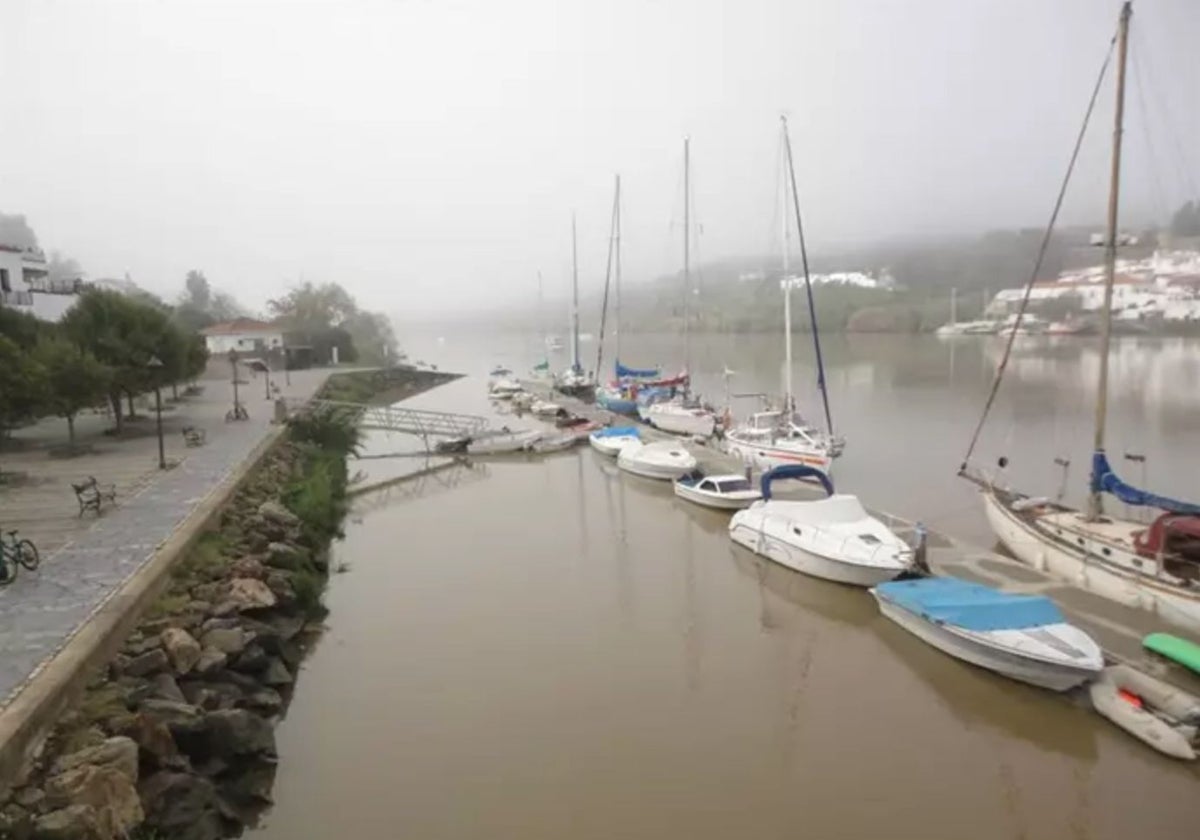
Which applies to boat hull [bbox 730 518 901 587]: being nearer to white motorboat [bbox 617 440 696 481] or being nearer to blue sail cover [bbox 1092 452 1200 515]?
blue sail cover [bbox 1092 452 1200 515]

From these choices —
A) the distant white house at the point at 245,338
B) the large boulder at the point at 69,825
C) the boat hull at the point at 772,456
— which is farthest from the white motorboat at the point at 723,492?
the distant white house at the point at 245,338

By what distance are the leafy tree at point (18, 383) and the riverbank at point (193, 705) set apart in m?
6.59

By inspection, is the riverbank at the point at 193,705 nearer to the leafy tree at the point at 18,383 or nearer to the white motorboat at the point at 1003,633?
the leafy tree at the point at 18,383

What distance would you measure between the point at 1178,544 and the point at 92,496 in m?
20.8

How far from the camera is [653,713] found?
11477 mm

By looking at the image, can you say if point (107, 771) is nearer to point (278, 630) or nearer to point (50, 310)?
point (278, 630)

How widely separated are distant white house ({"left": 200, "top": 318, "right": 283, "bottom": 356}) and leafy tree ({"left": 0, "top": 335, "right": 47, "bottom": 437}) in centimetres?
4669

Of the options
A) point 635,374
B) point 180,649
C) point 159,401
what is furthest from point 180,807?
point 635,374

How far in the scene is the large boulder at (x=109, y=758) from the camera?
25.1ft

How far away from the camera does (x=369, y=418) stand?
133 ft

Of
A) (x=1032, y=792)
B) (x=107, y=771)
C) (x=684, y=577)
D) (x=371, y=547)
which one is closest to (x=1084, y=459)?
(x=684, y=577)

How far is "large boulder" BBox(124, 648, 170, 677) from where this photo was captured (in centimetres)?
980

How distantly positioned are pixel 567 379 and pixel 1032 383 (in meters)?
32.6

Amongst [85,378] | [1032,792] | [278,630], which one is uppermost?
[85,378]
